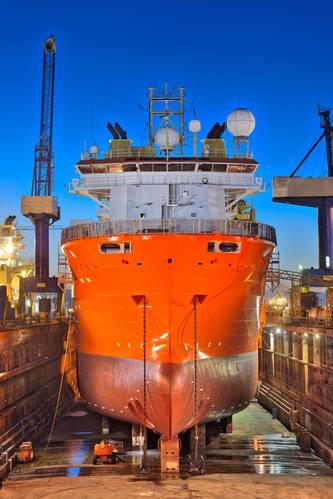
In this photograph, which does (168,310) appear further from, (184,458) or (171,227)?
(184,458)

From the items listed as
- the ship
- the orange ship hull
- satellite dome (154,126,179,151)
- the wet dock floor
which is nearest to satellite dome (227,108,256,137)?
satellite dome (154,126,179,151)

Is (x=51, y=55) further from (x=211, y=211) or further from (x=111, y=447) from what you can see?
(x=111, y=447)

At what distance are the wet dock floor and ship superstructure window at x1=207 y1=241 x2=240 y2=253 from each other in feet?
20.3

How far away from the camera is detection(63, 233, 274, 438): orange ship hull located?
15.0 metres

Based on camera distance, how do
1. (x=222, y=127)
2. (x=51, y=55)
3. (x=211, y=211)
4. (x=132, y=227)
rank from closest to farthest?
(x=132, y=227) → (x=211, y=211) → (x=222, y=127) → (x=51, y=55)

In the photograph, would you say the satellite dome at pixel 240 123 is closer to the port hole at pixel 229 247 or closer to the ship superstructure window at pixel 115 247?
the port hole at pixel 229 247

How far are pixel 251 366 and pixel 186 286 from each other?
16.1 feet

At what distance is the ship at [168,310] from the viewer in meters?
15.0

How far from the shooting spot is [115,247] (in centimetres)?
1619

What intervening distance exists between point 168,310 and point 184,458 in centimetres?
480

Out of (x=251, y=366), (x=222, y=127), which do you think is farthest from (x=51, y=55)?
(x=251, y=366)

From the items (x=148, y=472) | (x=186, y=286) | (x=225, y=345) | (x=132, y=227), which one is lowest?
(x=148, y=472)

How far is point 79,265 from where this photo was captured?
56.9 ft

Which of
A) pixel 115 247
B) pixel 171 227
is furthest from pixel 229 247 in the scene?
pixel 115 247
